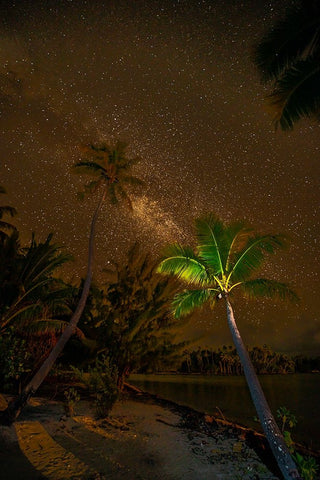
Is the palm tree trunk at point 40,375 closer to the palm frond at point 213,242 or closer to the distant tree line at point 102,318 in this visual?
the distant tree line at point 102,318

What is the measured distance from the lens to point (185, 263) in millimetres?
11828

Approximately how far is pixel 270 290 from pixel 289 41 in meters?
7.28

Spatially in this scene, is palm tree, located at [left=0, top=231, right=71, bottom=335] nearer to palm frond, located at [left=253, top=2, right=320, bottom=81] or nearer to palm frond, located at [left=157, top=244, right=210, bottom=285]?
palm frond, located at [left=157, top=244, right=210, bottom=285]

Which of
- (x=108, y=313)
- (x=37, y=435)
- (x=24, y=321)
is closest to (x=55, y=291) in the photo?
(x=24, y=321)

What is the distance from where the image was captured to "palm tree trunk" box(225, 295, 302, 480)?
735 cm

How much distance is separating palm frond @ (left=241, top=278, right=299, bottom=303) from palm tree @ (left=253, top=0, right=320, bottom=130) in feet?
15.7

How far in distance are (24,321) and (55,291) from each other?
5.60 feet

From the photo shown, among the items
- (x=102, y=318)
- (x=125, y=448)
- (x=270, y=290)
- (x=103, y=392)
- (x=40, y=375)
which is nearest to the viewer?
(x=125, y=448)

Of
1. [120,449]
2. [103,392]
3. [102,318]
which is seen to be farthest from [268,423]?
[102,318]

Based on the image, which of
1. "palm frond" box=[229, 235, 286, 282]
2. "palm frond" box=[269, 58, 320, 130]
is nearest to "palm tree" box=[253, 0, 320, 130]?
"palm frond" box=[269, 58, 320, 130]

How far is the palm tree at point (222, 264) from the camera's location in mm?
10759

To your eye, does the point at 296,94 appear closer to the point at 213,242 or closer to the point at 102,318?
the point at 213,242

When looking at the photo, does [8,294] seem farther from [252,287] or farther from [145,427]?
[252,287]

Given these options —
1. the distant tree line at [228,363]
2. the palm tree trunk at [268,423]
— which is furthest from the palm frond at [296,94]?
the distant tree line at [228,363]
